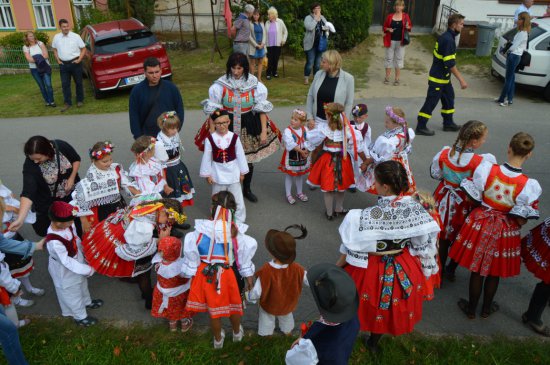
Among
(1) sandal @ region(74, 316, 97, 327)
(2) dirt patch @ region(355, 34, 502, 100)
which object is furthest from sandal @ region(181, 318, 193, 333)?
(2) dirt patch @ region(355, 34, 502, 100)

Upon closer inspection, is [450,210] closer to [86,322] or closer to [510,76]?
[86,322]

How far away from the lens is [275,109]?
962cm

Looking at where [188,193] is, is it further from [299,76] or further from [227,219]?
[299,76]

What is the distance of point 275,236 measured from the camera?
316 cm

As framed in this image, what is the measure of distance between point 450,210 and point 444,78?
4.39m

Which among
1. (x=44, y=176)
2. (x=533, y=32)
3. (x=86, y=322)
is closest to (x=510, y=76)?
(x=533, y=32)

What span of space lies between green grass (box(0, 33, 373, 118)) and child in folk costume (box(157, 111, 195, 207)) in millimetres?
5049

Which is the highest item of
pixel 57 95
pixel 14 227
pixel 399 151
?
pixel 399 151

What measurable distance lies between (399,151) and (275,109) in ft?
17.1

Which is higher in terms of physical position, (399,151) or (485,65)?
(399,151)

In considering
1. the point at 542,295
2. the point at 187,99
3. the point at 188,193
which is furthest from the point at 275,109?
the point at 542,295

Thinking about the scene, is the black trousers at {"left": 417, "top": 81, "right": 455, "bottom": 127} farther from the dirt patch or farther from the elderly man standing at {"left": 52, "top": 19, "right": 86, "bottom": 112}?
the elderly man standing at {"left": 52, "top": 19, "right": 86, "bottom": 112}

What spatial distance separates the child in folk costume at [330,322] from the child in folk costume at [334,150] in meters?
2.75

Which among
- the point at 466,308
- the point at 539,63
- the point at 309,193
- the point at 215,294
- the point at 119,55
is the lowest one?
the point at 309,193
